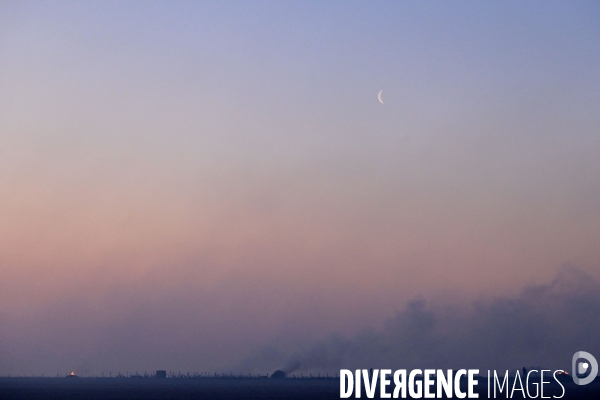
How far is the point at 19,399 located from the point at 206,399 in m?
31.0

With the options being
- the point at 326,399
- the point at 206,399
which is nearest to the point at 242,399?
the point at 206,399

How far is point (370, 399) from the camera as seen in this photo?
9912cm

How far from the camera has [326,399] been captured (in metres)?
106

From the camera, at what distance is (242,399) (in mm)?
106625

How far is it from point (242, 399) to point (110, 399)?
70.9 feet

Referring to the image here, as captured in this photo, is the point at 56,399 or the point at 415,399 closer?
the point at 415,399

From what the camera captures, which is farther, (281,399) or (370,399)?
(281,399)

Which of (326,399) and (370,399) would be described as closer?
(370,399)

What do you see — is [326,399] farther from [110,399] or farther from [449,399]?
[110,399]

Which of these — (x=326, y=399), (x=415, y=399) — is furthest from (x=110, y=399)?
(x=415, y=399)

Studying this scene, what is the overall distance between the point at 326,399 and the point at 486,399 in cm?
2540

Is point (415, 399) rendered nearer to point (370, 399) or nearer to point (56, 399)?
point (370, 399)

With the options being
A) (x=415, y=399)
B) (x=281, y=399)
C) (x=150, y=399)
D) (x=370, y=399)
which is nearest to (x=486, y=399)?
(x=415, y=399)

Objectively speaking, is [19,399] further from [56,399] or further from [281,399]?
[281,399]
